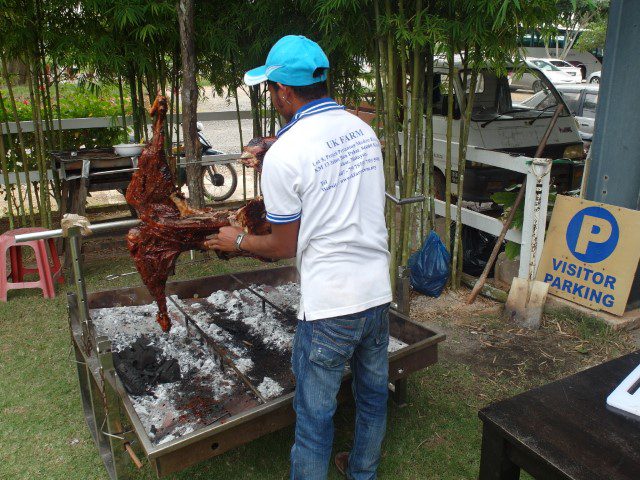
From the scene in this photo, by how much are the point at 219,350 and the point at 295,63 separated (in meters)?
1.75

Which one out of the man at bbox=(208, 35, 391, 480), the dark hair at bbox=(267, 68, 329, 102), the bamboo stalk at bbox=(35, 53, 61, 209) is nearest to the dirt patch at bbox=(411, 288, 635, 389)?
the man at bbox=(208, 35, 391, 480)

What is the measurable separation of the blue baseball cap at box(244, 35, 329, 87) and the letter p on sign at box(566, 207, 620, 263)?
9.68 feet

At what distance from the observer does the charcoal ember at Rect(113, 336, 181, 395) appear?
3062 mm

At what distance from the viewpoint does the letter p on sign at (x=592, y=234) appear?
416 cm

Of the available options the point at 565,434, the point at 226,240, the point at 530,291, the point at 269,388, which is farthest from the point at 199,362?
the point at 530,291

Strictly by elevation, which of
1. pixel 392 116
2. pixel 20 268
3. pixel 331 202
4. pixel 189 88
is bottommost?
pixel 20 268

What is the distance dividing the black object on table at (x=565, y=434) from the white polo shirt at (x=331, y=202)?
2.28ft

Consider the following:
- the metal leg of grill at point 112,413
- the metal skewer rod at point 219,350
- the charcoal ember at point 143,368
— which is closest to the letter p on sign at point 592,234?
the metal skewer rod at point 219,350

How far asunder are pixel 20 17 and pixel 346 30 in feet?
9.88

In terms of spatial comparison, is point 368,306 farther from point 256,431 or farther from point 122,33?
point 122,33

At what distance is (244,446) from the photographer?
3.08m

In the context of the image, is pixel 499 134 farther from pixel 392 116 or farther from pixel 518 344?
pixel 518 344

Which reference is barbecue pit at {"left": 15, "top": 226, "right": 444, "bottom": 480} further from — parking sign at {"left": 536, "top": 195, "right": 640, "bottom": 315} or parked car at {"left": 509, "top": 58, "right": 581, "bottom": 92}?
parked car at {"left": 509, "top": 58, "right": 581, "bottom": 92}

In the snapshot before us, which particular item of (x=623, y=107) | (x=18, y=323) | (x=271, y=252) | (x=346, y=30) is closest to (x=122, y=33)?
(x=346, y=30)
